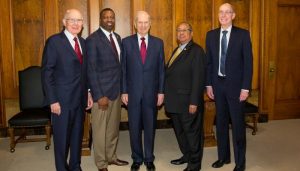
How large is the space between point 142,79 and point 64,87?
2.74ft

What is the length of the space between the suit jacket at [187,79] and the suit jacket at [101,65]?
620 millimetres

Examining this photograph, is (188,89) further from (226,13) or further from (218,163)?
(218,163)

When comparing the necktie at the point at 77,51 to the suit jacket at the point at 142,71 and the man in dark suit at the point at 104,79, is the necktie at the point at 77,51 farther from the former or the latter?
the suit jacket at the point at 142,71

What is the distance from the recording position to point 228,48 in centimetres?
359

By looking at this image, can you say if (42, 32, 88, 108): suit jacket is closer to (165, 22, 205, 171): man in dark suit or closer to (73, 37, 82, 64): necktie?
(73, 37, 82, 64): necktie

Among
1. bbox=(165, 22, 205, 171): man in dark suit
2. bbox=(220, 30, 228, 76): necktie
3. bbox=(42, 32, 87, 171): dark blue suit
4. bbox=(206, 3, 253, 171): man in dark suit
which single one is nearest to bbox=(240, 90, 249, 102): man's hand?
bbox=(206, 3, 253, 171): man in dark suit

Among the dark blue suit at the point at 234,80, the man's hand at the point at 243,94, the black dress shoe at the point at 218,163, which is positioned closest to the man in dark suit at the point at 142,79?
the dark blue suit at the point at 234,80

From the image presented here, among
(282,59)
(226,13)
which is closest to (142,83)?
(226,13)

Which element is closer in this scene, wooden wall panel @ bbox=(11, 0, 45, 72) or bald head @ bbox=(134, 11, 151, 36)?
bald head @ bbox=(134, 11, 151, 36)

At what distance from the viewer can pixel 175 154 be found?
434 cm

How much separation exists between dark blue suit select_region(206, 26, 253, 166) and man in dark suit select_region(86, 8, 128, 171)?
106 cm

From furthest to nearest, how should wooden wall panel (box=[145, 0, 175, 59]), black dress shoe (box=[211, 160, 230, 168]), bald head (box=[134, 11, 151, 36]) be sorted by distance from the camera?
wooden wall panel (box=[145, 0, 175, 59]) → black dress shoe (box=[211, 160, 230, 168]) → bald head (box=[134, 11, 151, 36])

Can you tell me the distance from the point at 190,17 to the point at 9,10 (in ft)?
9.19

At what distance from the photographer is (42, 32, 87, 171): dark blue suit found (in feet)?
10.5
